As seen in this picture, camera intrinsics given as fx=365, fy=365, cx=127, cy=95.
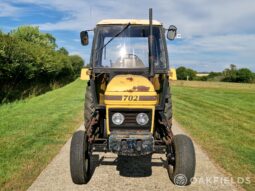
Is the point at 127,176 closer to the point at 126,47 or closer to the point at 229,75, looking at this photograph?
the point at 126,47

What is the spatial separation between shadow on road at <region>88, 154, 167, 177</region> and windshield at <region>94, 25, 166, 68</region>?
1.73 metres

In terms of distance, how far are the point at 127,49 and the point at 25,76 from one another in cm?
1654

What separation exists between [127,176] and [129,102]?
1223 mm

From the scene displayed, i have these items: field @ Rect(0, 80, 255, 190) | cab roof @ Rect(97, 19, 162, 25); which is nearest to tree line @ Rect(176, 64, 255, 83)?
field @ Rect(0, 80, 255, 190)

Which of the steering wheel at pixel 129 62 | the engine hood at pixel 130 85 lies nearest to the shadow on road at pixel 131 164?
the engine hood at pixel 130 85

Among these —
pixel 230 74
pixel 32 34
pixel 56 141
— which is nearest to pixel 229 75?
pixel 230 74

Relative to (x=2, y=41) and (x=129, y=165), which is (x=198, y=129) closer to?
(x=129, y=165)

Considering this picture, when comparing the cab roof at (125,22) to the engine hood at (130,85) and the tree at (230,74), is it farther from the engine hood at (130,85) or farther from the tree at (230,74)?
the tree at (230,74)

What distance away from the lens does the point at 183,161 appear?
17.1 feet

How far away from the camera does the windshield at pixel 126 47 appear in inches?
271

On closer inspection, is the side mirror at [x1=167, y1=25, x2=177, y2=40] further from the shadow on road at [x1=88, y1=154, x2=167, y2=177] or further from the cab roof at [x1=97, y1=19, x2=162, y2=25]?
the shadow on road at [x1=88, y1=154, x2=167, y2=177]

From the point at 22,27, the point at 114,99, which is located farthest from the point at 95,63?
the point at 22,27

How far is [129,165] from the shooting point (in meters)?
6.39

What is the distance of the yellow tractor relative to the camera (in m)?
5.32
